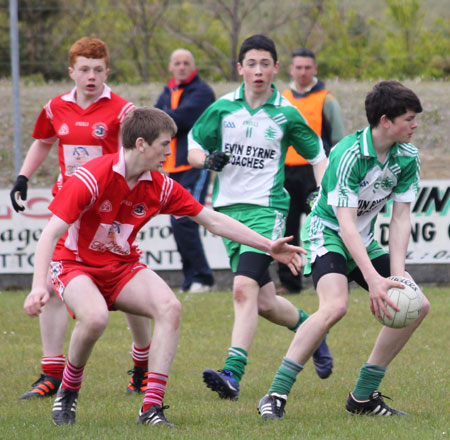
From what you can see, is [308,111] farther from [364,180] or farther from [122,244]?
[122,244]

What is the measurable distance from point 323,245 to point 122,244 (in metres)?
1.14

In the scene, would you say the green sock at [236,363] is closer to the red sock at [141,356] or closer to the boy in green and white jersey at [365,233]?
the red sock at [141,356]

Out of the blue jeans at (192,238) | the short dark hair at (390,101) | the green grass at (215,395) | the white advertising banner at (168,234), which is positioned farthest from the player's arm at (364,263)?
the white advertising banner at (168,234)

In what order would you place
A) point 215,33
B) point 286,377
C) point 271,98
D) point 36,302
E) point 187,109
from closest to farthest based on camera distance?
point 36,302
point 286,377
point 271,98
point 187,109
point 215,33

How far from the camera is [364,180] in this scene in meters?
5.08

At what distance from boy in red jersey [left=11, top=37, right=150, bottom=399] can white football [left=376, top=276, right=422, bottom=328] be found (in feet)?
6.07

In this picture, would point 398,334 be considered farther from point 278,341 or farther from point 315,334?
point 278,341

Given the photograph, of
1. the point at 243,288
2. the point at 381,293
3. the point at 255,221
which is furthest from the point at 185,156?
the point at 381,293

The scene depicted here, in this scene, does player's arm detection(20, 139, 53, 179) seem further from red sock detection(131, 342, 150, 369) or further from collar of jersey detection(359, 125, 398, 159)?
collar of jersey detection(359, 125, 398, 159)

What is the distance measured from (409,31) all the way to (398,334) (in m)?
22.1

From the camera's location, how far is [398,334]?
16.6ft

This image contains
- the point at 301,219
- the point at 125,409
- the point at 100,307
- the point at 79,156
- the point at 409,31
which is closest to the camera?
the point at 100,307

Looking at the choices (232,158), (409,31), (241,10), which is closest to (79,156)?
(232,158)

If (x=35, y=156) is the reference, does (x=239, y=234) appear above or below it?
below
